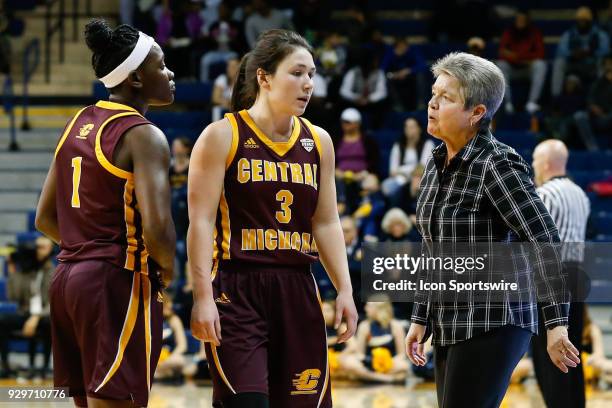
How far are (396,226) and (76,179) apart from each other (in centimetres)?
658

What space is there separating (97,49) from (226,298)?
105 centimetres

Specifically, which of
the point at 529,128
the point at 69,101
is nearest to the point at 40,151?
the point at 69,101

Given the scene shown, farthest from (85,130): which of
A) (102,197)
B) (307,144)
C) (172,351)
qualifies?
(172,351)

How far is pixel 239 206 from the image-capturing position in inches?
171

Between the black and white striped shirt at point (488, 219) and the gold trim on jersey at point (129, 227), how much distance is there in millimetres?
1101

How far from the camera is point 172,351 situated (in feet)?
34.2

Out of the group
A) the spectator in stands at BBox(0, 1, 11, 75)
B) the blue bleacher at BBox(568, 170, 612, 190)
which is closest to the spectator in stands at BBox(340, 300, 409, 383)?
the blue bleacher at BBox(568, 170, 612, 190)

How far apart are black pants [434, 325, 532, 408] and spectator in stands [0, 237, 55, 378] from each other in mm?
6632

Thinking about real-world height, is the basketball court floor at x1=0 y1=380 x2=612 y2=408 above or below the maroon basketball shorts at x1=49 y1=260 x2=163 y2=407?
below

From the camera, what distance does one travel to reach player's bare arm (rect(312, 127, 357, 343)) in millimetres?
4551

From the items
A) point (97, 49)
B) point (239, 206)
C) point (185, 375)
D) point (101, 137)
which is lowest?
point (185, 375)

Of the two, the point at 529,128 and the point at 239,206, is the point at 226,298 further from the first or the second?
the point at 529,128

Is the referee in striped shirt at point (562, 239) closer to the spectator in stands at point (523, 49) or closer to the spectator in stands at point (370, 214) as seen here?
the spectator in stands at point (370, 214)

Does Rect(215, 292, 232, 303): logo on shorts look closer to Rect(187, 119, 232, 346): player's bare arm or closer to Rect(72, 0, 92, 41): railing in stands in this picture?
Rect(187, 119, 232, 346): player's bare arm
